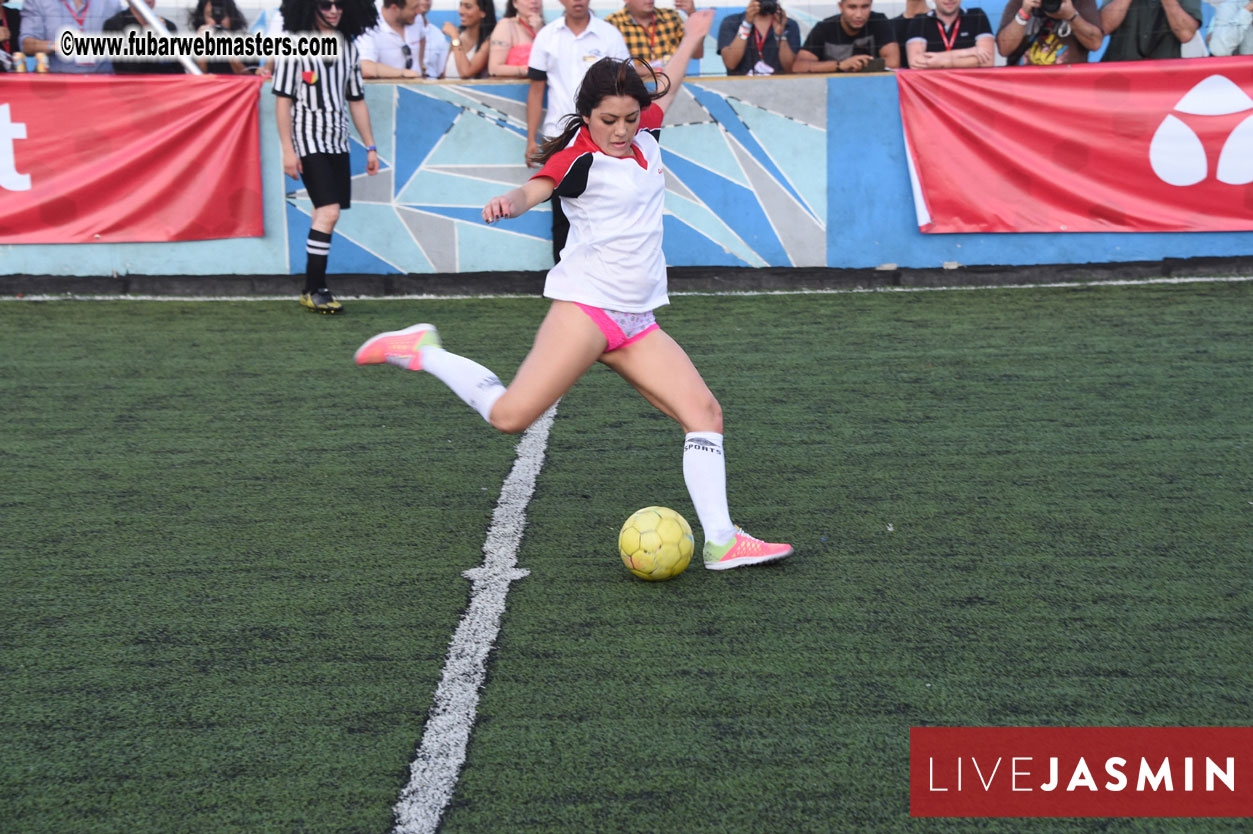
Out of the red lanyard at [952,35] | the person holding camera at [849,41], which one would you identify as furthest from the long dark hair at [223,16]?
the red lanyard at [952,35]

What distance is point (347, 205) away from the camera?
9.31 metres

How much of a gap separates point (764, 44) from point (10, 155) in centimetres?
608

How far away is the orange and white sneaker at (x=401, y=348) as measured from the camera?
488 centimetres

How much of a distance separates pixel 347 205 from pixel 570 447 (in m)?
4.26

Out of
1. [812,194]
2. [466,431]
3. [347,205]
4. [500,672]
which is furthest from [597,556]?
[812,194]

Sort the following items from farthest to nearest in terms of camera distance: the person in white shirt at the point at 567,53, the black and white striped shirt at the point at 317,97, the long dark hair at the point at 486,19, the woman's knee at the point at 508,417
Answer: the long dark hair at the point at 486,19 < the person in white shirt at the point at 567,53 < the black and white striped shirt at the point at 317,97 < the woman's knee at the point at 508,417

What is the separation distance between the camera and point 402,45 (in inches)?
422

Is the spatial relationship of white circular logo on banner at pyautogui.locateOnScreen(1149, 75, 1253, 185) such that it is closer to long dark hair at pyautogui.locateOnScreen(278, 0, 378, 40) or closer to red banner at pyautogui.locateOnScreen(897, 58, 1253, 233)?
red banner at pyautogui.locateOnScreen(897, 58, 1253, 233)

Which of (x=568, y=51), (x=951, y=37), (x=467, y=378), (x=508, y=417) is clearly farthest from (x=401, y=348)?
(x=951, y=37)

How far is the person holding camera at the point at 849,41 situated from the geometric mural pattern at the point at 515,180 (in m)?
0.62

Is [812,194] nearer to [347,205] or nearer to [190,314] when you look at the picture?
[347,205]

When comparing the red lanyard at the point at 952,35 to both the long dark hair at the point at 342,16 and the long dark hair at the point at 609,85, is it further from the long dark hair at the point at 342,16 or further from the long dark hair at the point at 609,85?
the long dark hair at the point at 609,85

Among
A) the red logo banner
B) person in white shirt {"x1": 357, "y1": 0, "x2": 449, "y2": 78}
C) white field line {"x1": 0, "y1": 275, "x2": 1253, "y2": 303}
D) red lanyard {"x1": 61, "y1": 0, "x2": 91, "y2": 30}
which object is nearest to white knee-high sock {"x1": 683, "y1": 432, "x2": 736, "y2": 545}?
the red logo banner

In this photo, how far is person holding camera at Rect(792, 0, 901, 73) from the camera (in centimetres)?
1036
